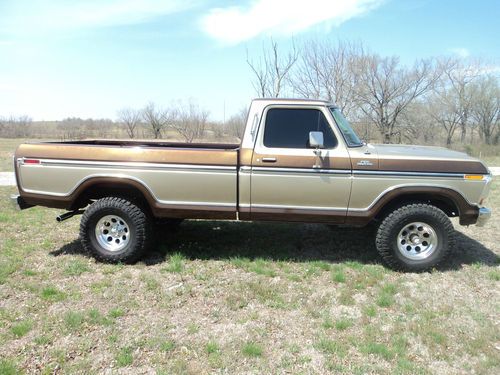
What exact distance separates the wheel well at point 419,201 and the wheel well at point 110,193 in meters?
2.97

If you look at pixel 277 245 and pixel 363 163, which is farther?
pixel 277 245

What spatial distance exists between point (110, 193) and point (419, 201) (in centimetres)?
391

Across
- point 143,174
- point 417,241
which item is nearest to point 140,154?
point 143,174

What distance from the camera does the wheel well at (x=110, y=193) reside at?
477 centimetres

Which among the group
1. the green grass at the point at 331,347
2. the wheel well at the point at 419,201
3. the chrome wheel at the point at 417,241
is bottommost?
the green grass at the point at 331,347

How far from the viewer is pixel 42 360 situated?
9.91 ft

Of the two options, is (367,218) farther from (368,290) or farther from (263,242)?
(263,242)

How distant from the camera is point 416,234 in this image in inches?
185

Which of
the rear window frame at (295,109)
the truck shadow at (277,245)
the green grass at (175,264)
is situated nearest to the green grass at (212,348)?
the green grass at (175,264)

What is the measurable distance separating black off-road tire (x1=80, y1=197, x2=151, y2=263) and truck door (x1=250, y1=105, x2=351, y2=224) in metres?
1.37

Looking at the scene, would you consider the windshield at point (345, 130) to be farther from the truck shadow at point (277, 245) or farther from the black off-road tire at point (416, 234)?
the truck shadow at point (277, 245)

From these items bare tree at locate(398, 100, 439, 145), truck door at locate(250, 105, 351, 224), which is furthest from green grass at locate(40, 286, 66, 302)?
bare tree at locate(398, 100, 439, 145)

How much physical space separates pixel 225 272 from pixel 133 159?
69.1 inches

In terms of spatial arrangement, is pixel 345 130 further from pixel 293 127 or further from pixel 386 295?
pixel 386 295
